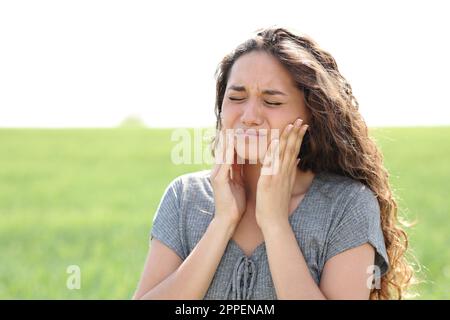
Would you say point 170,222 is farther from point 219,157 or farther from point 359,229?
point 359,229

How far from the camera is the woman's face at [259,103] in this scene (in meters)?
3.14

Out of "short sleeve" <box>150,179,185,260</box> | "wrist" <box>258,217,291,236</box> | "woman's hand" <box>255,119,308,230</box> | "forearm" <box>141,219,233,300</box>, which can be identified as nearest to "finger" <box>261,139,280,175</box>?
"woman's hand" <box>255,119,308,230</box>

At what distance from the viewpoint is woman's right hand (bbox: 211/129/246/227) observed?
318 cm

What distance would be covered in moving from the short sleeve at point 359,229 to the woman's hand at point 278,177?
9.2 inches

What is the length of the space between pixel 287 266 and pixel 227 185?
Answer: 1.58 ft

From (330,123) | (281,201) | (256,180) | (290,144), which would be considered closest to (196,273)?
(281,201)

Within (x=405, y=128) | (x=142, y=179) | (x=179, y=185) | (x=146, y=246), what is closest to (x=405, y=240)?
(x=179, y=185)

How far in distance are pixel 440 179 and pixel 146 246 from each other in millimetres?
6089

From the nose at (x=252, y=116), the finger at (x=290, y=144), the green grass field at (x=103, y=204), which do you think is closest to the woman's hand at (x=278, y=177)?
the finger at (x=290, y=144)

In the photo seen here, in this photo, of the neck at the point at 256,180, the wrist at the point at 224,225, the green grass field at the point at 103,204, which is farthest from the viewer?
the green grass field at the point at 103,204

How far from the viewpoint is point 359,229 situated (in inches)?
121

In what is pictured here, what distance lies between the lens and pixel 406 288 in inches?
147

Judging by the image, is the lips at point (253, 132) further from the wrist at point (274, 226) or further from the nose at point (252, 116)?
the wrist at point (274, 226)

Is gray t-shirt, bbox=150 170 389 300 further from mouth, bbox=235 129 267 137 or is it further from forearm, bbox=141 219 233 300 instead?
mouth, bbox=235 129 267 137
